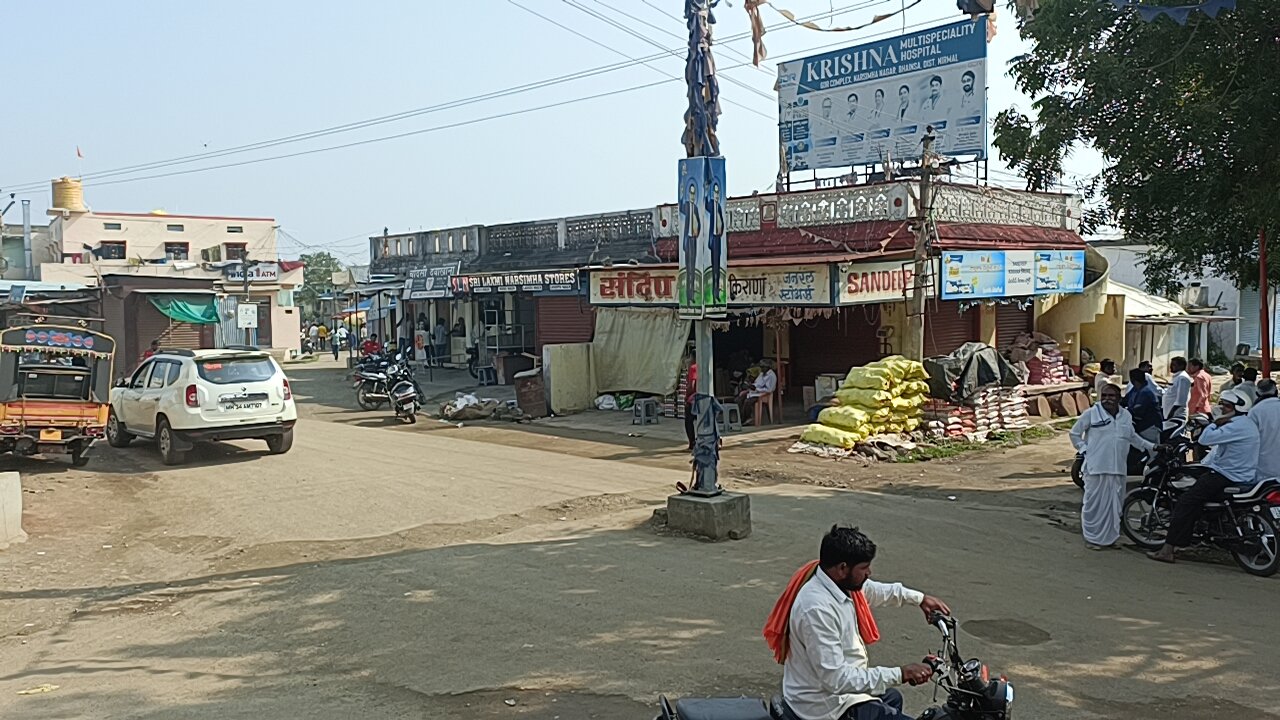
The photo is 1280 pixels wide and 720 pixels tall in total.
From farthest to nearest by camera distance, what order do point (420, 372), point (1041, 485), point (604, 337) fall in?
point (420, 372)
point (604, 337)
point (1041, 485)

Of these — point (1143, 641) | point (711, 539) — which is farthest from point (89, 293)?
point (1143, 641)

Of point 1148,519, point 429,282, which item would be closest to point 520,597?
point 1148,519

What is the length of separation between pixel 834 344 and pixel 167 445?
536 inches

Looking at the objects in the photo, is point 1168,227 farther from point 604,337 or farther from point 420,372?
point 420,372

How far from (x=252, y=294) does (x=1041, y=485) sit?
39.7 metres

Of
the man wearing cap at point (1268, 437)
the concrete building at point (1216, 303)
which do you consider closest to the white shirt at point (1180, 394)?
the man wearing cap at point (1268, 437)

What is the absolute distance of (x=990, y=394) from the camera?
60.9ft

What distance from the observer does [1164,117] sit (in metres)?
10.9

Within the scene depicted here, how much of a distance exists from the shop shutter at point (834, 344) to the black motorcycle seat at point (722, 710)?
18047 mm

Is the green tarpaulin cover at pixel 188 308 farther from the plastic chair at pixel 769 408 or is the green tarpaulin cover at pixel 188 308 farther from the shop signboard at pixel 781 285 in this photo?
the plastic chair at pixel 769 408

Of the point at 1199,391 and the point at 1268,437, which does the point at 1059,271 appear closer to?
the point at 1199,391

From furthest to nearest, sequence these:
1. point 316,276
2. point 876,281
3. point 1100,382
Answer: point 316,276
point 876,281
point 1100,382

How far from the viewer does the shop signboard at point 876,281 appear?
59.0 feet

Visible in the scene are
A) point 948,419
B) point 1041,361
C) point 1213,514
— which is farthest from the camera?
point 1041,361
